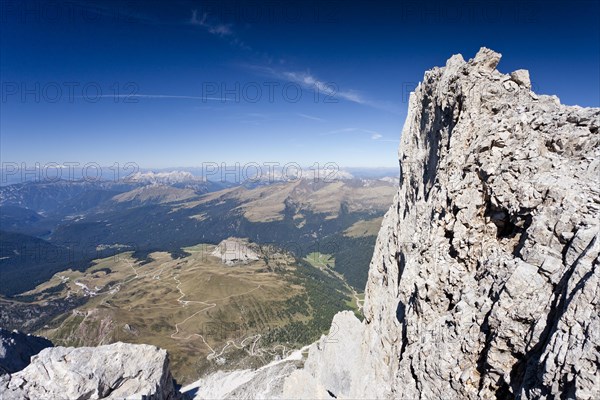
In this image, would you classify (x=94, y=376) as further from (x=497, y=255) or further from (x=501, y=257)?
(x=501, y=257)

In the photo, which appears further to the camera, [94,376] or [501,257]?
[94,376]

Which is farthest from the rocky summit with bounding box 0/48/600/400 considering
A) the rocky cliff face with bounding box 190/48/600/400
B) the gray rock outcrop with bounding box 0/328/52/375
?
the gray rock outcrop with bounding box 0/328/52/375

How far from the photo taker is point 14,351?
78562mm

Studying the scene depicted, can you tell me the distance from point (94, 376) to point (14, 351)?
3752cm

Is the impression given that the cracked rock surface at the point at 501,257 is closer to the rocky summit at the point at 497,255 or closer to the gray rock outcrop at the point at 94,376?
the rocky summit at the point at 497,255

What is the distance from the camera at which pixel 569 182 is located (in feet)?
60.8

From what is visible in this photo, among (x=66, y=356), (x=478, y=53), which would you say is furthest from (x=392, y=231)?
(x=66, y=356)

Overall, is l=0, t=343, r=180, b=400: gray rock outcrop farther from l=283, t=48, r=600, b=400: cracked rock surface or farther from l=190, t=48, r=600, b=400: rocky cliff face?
l=190, t=48, r=600, b=400: rocky cliff face

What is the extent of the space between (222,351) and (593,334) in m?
192

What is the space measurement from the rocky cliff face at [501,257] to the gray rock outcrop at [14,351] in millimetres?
88734

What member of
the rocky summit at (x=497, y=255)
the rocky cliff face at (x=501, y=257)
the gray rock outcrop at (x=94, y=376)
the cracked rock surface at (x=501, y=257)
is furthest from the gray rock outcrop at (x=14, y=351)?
the rocky cliff face at (x=501, y=257)

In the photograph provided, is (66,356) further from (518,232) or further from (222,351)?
(222,351)

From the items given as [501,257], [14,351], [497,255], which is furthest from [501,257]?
[14,351]

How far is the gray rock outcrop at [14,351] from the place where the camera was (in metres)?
73.6
